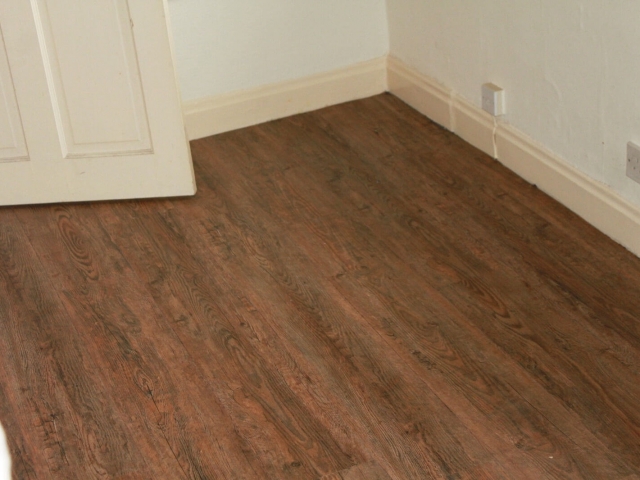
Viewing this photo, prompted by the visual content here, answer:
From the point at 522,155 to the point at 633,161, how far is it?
60 cm

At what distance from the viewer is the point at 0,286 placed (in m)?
2.88

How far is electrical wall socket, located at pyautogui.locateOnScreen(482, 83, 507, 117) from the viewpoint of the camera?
10.7 ft

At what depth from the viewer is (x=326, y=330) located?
2.55 meters

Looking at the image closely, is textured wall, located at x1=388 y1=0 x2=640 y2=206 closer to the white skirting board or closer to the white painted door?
the white skirting board

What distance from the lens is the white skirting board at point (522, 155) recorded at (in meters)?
2.78

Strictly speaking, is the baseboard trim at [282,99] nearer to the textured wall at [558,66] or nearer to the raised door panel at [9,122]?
the textured wall at [558,66]

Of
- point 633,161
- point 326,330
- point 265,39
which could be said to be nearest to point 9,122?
point 265,39

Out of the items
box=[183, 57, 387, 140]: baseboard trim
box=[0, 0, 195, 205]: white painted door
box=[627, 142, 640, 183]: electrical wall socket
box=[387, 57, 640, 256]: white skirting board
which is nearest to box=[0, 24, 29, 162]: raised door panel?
box=[0, 0, 195, 205]: white painted door

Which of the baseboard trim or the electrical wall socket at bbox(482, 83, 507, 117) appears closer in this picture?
the electrical wall socket at bbox(482, 83, 507, 117)

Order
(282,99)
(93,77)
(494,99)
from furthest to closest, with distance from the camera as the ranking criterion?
(282,99)
(494,99)
(93,77)

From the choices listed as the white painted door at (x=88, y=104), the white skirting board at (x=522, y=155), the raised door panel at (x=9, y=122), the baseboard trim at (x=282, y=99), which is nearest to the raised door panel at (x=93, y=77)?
the white painted door at (x=88, y=104)

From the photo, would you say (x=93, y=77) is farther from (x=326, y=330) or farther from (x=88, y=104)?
(x=326, y=330)

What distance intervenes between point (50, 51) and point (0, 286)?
2.77ft

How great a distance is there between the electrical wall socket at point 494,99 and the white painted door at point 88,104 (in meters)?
1.14
